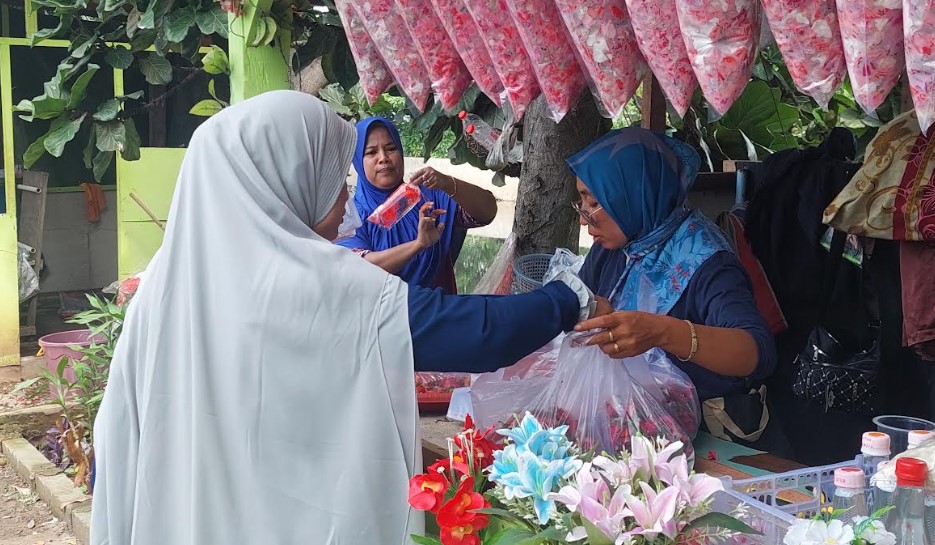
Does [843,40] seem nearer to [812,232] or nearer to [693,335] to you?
[693,335]

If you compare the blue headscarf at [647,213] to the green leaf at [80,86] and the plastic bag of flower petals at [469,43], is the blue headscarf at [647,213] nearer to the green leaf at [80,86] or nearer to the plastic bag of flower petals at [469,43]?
the plastic bag of flower petals at [469,43]

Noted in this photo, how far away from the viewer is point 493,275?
3424mm

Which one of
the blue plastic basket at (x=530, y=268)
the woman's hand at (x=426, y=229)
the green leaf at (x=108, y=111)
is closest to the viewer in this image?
the woman's hand at (x=426, y=229)

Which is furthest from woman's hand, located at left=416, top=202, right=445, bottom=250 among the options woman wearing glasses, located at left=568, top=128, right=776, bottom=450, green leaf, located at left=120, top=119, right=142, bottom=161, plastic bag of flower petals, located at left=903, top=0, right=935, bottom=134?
green leaf, located at left=120, top=119, right=142, bottom=161

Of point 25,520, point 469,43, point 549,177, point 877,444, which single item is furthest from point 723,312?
point 25,520

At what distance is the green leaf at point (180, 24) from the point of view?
402 cm

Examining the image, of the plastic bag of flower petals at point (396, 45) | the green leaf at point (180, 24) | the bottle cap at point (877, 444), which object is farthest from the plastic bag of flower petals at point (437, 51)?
the green leaf at point (180, 24)

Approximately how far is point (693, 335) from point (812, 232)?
975mm

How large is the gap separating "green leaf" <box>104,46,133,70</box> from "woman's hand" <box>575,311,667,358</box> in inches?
138

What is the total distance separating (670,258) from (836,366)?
738mm

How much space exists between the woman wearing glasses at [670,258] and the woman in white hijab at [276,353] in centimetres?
38

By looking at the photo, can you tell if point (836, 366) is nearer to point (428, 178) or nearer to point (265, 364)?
point (428, 178)

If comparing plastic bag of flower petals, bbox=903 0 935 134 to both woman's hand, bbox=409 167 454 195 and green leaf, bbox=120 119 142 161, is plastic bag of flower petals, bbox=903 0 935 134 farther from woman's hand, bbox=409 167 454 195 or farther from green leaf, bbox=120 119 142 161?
green leaf, bbox=120 119 142 161

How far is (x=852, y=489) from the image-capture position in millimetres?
1425
